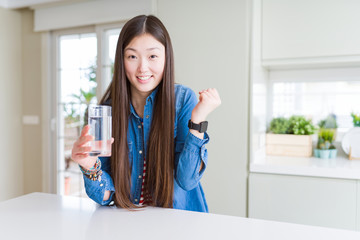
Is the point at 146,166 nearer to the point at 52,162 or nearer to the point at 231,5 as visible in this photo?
the point at 231,5

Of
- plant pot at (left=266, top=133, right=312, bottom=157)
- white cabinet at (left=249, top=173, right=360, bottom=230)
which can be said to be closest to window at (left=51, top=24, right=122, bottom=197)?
plant pot at (left=266, top=133, right=312, bottom=157)

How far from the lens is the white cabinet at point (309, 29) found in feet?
6.72

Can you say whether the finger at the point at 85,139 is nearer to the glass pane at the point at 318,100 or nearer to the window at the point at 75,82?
the glass pane at the point at 318,100

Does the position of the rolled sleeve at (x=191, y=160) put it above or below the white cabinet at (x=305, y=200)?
above

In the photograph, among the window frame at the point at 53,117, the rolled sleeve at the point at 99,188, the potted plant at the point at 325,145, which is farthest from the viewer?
the window frame at the point at 53,117

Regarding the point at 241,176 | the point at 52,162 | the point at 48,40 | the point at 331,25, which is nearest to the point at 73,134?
the point at 52,162

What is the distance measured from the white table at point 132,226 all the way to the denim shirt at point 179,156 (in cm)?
12

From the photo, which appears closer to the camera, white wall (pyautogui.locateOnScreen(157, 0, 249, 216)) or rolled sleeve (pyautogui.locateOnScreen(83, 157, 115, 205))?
rolled sleeve (pyautogui.locateOnScreen(83, 157, 115, 205))

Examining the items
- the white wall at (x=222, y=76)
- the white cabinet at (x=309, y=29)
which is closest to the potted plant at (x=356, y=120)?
the white cabinet at (x=309, y=29)

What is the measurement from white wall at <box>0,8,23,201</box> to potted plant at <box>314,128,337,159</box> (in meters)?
2.91

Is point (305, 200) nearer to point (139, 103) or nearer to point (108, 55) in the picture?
point (139, 103)

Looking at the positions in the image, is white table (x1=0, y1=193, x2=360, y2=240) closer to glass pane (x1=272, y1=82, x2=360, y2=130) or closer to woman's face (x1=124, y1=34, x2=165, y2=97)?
woman's face (x1=124, y1=34, x2=165, y2=97)

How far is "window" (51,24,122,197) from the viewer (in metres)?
3.06

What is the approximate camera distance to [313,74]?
8.33 ft
